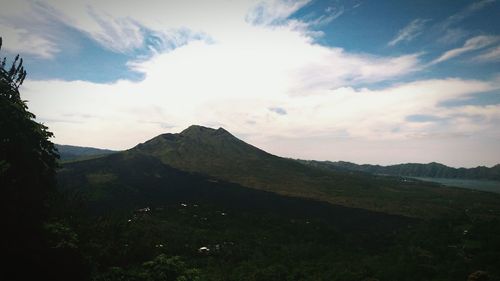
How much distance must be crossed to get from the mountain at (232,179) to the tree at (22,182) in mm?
30424

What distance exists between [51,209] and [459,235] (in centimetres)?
4821

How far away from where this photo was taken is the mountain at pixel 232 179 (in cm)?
7300

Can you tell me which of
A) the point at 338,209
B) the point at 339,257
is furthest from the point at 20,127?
the point at 338,209

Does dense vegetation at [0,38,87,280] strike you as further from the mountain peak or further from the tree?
the mountain peak

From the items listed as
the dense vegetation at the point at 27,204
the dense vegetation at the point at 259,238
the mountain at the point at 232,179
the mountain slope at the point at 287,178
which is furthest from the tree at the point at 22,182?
the mountain slope at the point at 287,178

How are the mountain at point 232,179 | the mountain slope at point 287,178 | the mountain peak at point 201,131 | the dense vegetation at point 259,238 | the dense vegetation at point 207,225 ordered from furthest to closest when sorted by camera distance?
the mountain peak at point 201,131
the mountain slope at point 287,178
the mountain at point 232,179
the dense vegetation at point 259,238
the dense vegetation at point 207,225

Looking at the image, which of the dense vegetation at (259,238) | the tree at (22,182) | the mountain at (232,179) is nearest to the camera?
the tree at (22,182)

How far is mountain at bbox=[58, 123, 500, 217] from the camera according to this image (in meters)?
73.0

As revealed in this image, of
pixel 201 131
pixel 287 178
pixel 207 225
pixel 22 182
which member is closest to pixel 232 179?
pixel 287 178

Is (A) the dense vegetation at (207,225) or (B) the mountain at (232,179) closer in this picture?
(A) the dense vegetation at (207,225)

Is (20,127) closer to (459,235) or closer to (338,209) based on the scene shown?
(459,235)

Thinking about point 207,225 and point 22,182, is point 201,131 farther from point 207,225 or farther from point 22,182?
point 22,182

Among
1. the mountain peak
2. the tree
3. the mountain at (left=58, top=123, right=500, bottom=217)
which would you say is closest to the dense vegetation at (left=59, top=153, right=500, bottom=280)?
the mountain at (left=58, top=123, right=500, bottom=217)

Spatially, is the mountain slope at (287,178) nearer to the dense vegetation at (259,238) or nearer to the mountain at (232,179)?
the mountain at (232,179)
